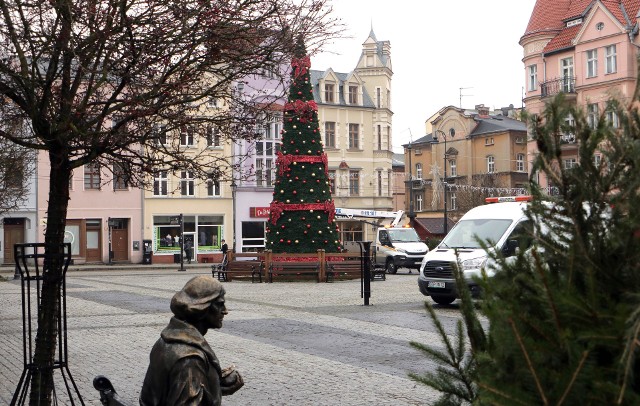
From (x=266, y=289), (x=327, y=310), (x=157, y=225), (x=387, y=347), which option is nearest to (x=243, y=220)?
(x=157, y=225)

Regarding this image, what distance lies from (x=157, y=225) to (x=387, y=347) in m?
42.1

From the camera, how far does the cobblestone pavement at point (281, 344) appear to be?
859 centimetres

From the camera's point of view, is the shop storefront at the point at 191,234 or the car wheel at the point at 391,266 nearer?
the car wheel at the point at 391,266

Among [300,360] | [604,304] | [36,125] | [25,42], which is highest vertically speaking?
[25,42]

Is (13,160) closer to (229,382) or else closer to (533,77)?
(229,382)

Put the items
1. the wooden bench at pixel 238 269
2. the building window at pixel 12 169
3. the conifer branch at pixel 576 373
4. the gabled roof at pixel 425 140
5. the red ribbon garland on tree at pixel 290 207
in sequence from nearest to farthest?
the conifer branch at pixel 576 373 < the building window at pixel 12 169 < the wooden bench at pixel 238 269 < the red ribbon garland on tree at pixel 290 207 < the gabled roof at pixel 425 140

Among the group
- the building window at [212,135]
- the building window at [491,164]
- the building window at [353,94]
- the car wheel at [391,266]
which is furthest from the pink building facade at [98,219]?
the building window at [212,135]

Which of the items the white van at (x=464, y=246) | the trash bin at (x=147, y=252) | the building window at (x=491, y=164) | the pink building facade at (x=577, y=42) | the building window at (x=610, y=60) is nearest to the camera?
the white van at (x=464, y=246)

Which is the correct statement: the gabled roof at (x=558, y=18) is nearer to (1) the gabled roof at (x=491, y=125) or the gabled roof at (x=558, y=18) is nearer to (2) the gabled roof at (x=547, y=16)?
(2) the gabled roof at (x=547, y=16)

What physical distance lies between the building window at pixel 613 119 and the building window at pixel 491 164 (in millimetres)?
68972

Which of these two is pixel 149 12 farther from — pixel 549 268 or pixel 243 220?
pixel 243 220

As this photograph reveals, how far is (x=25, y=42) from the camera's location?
683cm

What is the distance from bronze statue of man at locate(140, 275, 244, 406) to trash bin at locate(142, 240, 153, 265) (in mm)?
47093

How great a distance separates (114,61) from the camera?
274 inches
